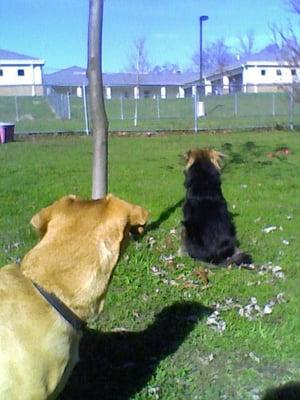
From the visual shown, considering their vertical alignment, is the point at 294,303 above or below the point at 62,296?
below

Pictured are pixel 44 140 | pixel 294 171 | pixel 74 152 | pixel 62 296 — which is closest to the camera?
pixel 62 296

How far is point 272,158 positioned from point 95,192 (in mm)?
8615

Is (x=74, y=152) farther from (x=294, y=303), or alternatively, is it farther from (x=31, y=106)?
(x=31, y=106)

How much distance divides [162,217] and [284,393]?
178 inches

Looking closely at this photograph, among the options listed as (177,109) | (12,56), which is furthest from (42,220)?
(12,56)

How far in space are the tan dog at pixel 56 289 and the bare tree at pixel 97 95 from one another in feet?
13.2

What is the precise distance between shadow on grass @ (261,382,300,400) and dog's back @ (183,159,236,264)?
2331 millimetres

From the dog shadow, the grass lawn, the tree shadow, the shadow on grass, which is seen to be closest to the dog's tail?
the grass lawn

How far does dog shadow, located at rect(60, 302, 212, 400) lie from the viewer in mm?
4012

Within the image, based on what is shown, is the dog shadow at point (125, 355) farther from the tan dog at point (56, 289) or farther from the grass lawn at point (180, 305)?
the tan dog at point (56, 289)

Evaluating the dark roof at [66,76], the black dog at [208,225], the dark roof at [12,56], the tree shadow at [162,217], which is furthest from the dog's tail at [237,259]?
the dark roof at [66,76]

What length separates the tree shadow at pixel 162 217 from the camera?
25.3ft

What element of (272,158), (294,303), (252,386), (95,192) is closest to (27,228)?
(95,192)

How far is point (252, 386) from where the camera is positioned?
3.99m
